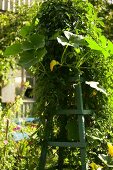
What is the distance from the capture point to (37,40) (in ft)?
6.63

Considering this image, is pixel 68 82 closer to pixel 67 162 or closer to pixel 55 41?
pixel 55 41

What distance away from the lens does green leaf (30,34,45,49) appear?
200 cm

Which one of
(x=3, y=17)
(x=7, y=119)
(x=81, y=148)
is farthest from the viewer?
(x=3, y=17)

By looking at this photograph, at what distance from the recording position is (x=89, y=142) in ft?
6.63

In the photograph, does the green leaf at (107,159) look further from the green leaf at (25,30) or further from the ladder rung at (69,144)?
the green leaf at (25,30)

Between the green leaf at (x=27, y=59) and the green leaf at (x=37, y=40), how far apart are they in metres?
0.05

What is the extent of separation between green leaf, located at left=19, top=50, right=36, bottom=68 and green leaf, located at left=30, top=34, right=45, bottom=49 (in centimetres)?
5

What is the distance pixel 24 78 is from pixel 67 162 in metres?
9.13

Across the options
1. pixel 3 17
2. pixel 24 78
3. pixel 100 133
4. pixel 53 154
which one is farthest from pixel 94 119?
pixel 24 78

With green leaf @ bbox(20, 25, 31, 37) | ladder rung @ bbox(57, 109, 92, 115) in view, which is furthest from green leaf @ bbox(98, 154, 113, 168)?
green leaf @ bbox(20, 25, 31, 37)

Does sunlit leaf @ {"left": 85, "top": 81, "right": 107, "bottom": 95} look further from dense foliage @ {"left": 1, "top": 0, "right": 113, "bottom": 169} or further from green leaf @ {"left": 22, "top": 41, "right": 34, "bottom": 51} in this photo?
green leaf @ {"left": 22, "top": 41, "right": 34, "bottom": 51}

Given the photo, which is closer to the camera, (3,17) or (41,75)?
(41,75)

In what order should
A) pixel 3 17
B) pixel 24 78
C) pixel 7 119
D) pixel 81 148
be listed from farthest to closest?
pixel 24 78
pixel 3 17
pixel 7 119
pixel 81 148

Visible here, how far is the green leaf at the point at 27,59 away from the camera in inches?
78.8
